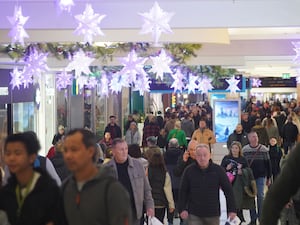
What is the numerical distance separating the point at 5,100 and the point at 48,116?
5134mm

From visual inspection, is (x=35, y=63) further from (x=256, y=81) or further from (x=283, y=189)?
(x=256, y=81)

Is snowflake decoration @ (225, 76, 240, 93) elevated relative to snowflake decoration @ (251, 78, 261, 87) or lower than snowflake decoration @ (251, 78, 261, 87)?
lower

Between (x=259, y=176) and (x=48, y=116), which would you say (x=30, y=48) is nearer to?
(x=259, y=176)

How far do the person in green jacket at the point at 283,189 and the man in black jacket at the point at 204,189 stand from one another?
14.6 feet

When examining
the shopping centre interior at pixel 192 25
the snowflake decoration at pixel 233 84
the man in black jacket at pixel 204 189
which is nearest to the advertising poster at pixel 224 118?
the snowflake decoration at pixel 233 84

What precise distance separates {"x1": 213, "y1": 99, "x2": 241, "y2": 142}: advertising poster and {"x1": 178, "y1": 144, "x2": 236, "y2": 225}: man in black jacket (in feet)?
44.5

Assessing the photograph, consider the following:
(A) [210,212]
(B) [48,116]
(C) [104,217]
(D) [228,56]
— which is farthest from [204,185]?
(B) [48,116]

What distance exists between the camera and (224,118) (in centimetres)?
2131

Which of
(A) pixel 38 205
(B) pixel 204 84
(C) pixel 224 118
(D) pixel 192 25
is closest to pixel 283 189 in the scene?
(A) pixel 38 205

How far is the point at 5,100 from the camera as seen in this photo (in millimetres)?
16469

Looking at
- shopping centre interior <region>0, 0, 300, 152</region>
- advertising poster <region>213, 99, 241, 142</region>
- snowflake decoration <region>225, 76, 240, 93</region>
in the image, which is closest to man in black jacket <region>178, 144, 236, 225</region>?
shopping centre interior <region>0, 0, 300, 152</region>

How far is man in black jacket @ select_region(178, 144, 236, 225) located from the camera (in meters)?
7.64

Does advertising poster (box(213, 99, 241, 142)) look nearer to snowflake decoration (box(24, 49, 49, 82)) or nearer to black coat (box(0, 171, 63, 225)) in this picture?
snowflake decoration (box(24, 49, 49, 82))

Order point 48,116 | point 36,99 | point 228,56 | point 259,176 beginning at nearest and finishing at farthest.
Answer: point 259,176
point 228,56
point 36,99
point 48,116
